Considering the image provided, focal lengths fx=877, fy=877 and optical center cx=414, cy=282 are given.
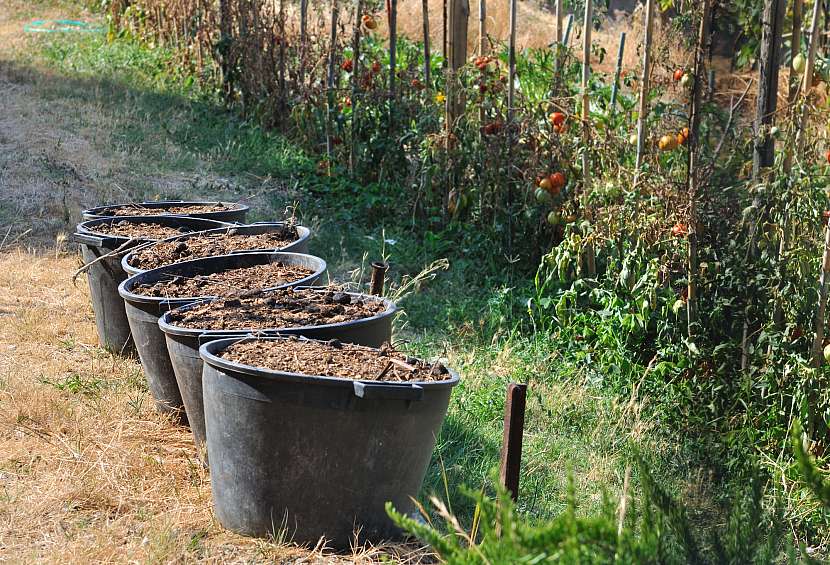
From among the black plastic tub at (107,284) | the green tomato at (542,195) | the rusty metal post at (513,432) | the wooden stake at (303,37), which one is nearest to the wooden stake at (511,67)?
the green tomato at (542,195)

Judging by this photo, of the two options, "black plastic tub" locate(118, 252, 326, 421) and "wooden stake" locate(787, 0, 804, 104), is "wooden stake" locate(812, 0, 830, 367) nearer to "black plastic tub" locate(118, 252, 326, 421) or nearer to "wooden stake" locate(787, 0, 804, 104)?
"wooden stake" locate(787, 0, 804, 104)

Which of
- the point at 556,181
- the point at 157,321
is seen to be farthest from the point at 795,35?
the point at 157,321

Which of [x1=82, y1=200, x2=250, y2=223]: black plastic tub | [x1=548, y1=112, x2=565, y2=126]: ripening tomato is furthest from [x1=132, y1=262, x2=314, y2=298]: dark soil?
[x1=548, y1=112, x2=565, y2=126]: ripening tomato

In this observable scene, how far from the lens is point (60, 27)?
13.2m

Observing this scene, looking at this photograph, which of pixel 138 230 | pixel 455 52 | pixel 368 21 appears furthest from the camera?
pixel 368 21

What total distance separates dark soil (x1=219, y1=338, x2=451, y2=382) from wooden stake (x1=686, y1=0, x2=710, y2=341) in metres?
1.97

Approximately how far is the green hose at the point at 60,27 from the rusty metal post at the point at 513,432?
12024 mm

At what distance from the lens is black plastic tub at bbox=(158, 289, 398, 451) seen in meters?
3.05

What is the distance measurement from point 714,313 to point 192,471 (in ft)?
8.41

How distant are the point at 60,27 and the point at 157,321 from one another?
36.7 ft

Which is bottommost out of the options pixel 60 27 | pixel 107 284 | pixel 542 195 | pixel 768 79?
pixel 107 284

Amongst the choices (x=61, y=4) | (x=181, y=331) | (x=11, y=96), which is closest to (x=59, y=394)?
(x=181, y=331)

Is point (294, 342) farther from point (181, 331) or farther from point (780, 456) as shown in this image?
point (780, 456)

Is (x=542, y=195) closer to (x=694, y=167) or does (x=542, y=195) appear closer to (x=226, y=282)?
(x=694, y=167)
